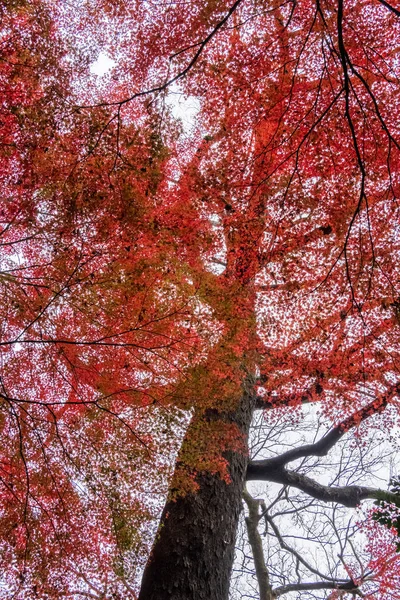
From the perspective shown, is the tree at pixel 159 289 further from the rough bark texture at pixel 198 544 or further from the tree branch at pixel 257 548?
the tree branch at pixel 257 548

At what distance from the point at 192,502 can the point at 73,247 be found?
3.50 meters

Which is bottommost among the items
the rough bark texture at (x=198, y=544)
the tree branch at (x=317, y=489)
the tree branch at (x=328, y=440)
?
the rough bark texture at (x=198, y=544)

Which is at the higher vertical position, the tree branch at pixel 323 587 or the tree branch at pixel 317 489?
the tree branch at pixel 317 489

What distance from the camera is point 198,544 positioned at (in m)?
5.05

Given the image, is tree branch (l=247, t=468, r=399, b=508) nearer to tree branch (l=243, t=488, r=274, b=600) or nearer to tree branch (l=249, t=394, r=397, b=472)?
tree branch (l=249, t=394, r=397, b=472)

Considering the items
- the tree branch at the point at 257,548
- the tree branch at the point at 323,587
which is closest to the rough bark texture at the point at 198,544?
the tree branch at the point at 257,548

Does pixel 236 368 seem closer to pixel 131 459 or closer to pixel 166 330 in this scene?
pixel 166 330

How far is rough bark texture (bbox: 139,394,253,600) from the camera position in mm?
4663

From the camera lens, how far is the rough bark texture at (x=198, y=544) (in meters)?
4.66

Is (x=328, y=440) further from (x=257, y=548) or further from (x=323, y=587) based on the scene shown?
(x=257, y=548)

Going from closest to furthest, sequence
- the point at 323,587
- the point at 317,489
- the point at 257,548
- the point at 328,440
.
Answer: the point at 317,489
the point at 328,440
the point at 323,587
the point at 257,548

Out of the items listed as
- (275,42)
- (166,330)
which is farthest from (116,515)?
(275,42)

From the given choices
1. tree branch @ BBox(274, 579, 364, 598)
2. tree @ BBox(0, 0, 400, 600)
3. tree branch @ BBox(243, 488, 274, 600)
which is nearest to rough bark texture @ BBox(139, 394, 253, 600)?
tree @ BBox(0, 0, 400, 600)

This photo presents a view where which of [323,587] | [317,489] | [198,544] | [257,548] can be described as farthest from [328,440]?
[198,544]
